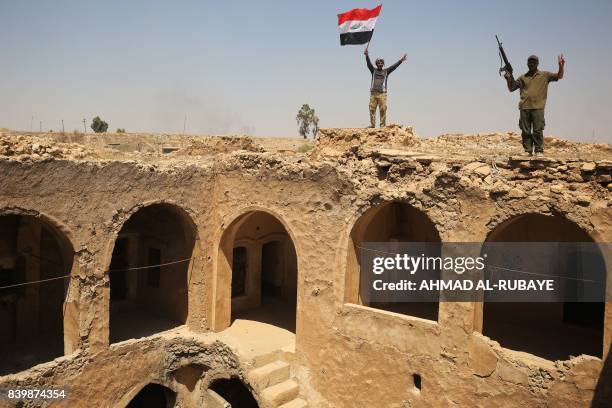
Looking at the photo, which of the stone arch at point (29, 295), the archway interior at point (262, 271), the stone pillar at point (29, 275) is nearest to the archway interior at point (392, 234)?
the archway interior at point (262, 271)

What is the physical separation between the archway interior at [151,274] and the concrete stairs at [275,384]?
3088 mm

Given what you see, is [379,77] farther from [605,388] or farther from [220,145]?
[605,388]

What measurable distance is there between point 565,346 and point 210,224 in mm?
9085

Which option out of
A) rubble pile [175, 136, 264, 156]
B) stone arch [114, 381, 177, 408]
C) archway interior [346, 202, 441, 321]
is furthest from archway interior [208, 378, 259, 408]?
rubble pile [175, 136, 264, 156]

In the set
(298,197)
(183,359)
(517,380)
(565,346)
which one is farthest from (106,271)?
(565,346)

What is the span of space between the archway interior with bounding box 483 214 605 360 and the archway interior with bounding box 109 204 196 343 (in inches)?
323

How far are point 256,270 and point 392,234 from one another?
4439 mm

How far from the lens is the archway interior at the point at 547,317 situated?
1132cm

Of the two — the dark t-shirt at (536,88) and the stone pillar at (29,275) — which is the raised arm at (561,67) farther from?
the stone pillar at (29,275)

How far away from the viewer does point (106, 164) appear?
11195 mm

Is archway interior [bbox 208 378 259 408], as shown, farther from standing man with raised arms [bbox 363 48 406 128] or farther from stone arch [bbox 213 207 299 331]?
standing man with raised arms [bbox 363 48 406 128]

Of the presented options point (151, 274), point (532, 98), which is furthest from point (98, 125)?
point (532, 98)

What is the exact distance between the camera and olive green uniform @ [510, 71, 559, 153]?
387 inches

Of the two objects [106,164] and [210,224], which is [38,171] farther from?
[210,224]
